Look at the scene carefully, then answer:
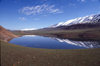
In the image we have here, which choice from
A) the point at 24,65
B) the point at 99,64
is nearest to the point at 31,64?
the point at 24,65

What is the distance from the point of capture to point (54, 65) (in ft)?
26.7

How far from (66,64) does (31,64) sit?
4094 millimetres

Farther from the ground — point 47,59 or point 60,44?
point 47,59

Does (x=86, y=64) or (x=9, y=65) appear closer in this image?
(x=9, y=65)

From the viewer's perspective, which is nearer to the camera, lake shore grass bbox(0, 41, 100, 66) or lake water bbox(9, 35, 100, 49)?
lake shore grass bbox(0, 41, 100, 66)

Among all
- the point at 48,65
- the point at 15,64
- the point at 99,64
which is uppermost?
the point at 15,64

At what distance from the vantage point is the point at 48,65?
26.5 feet

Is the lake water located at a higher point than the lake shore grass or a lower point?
lower

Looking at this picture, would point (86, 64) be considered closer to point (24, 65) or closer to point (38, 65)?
point (38, 65)

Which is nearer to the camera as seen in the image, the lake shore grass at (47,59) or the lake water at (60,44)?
the lake shore grass at (47,59)

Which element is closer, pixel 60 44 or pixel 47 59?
pixel 47 59

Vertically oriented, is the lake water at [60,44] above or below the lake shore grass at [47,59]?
below

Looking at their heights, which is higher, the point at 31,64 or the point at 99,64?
the point at 31,64

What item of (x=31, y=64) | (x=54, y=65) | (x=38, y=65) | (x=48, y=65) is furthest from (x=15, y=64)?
(x=54, y=65)
